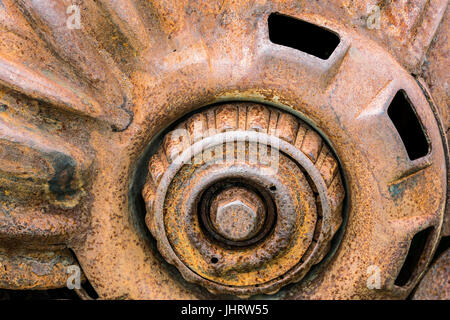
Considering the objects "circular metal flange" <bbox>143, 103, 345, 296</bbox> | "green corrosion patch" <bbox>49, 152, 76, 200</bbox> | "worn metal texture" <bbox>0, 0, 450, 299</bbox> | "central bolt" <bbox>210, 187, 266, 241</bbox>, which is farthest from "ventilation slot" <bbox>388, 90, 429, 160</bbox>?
"green corrosion patch" <bbox>49, 152, 76, 200</bbox>

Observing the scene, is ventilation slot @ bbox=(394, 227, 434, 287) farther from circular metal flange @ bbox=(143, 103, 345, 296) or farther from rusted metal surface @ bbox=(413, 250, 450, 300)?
circular metal flange @ bbox=(143, 103, 345, 296)

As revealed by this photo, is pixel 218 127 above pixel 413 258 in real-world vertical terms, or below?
above

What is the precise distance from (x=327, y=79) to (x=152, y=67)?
12.0 inches

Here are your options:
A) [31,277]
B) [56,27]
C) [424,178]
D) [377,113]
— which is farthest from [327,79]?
[31,277]

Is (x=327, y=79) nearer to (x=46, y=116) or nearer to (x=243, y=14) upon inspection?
(x=243, y=14)

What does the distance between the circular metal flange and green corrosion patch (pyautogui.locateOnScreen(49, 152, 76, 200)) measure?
136 millimetres

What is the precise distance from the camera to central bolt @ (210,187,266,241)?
0.82 m

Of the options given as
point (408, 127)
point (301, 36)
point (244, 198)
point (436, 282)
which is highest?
point (301, 36)

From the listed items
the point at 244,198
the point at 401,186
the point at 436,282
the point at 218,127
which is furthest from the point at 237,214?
the point at 436,282

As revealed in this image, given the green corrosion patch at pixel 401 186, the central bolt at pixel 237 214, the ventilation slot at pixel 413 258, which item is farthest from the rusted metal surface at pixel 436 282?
the central bolt at pixel 237 214

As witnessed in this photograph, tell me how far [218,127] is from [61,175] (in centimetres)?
28

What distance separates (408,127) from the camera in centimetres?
89

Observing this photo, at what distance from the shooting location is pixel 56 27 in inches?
31.6

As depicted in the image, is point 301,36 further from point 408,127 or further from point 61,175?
point 61,175
